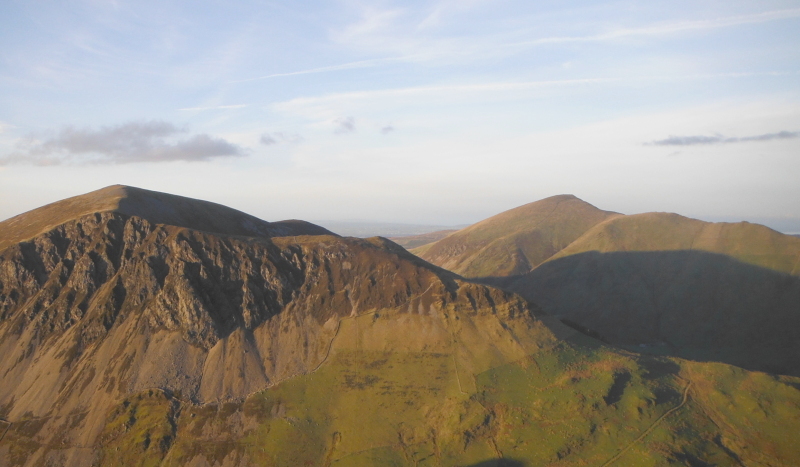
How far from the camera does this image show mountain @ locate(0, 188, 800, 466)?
7388cm

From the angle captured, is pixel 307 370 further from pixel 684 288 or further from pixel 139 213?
pixel 684 288

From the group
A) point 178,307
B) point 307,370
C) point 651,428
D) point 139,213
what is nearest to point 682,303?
point 651,428

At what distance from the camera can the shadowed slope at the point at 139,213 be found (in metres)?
107

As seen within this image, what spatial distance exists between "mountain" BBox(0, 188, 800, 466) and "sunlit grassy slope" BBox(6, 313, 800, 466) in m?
0.29

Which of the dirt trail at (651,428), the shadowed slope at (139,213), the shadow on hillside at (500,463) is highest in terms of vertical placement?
the shadowed slope at (139,213)

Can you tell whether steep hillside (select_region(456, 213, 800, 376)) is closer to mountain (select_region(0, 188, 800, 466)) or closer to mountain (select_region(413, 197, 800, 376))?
mountain (select_region(413, 197, 800, 376))

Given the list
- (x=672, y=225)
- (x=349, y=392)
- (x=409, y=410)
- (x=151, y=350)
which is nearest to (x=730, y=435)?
(x=409, y=410)

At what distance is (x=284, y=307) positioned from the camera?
9806cm

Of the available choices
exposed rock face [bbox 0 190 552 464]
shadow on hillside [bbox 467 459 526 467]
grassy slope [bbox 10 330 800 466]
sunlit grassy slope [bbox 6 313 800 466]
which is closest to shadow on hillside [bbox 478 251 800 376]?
grassy slope [bbox 10 330 800 466]

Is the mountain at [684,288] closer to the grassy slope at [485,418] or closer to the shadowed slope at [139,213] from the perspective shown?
the grassy slope at [485,418]

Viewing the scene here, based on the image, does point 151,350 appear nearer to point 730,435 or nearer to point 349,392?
point 349,392

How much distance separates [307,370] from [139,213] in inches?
2249

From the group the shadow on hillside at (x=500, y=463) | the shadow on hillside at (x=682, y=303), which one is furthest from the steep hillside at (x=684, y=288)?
the shadow on hillside at (x=500, y=463)

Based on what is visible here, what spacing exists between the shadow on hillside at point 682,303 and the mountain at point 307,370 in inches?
1022
